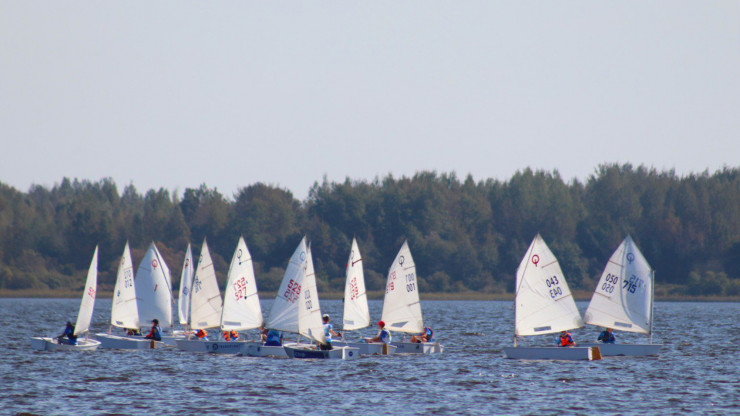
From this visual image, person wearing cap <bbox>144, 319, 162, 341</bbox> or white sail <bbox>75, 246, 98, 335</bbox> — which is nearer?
white sail <bbox>75, 246, 98, 335</bbox>

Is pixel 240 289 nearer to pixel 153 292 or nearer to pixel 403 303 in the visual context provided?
pixel 153 292

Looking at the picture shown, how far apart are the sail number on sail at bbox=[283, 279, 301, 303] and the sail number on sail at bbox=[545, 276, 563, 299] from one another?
12609mm

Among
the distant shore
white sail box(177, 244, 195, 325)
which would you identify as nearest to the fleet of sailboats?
white sail box(177, 244, 195, 325)

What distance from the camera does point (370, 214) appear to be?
163m

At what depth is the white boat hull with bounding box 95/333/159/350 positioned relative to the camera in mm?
55188

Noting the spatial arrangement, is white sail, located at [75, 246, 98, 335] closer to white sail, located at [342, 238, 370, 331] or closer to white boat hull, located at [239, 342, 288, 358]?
white boat hull, located at [239, 342, 288, 358]

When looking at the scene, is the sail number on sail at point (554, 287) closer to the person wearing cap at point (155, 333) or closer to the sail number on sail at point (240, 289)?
the sail number on sail at point (240, 289)

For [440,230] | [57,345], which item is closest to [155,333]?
[57,345]

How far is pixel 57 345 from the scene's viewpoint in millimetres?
53594

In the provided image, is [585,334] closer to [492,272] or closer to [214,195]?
[492,272]

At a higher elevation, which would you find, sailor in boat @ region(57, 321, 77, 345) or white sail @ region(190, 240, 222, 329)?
white sail @ region(190, 240, 222, 329)

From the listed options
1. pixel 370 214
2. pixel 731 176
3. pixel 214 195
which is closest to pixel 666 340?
pixel 370 214

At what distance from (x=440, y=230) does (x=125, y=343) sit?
345 feet

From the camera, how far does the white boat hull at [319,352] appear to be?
48781 millimetres
